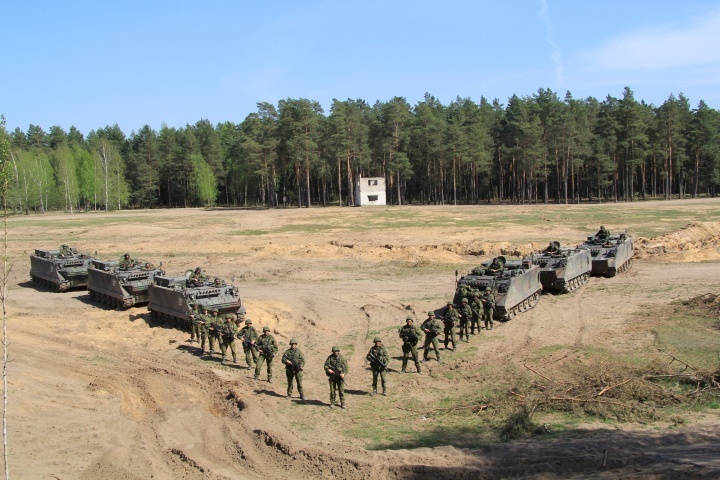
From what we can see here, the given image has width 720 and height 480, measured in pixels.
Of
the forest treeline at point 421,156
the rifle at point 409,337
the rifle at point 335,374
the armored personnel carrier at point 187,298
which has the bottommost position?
the rifle at point 335,374

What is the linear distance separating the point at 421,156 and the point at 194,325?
71282mm

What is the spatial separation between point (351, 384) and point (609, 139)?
7321 centimetres

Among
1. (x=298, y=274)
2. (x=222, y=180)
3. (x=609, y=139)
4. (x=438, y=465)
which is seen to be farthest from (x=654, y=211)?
(x=222, y=180)

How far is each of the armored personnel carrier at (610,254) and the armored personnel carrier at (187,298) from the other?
16.6 meters

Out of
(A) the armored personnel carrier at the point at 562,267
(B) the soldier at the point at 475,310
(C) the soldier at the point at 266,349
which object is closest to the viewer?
(C) the soldier at the point at 266,349

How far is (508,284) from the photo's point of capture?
2139 cm

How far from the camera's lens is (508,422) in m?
11.8

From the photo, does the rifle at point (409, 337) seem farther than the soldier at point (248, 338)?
No

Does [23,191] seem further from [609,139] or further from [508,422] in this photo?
[508,422]

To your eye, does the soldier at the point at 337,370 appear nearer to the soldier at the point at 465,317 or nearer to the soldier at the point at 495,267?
the soldier at the point at 465,317

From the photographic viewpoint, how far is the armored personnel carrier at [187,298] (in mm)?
20594

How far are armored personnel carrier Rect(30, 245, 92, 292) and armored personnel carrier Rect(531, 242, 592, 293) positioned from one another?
66.1ft

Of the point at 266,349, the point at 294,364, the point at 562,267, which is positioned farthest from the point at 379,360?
the point at 562,267

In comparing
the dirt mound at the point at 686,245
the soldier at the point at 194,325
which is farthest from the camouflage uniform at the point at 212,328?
the dirt mound at the point at 686,245
